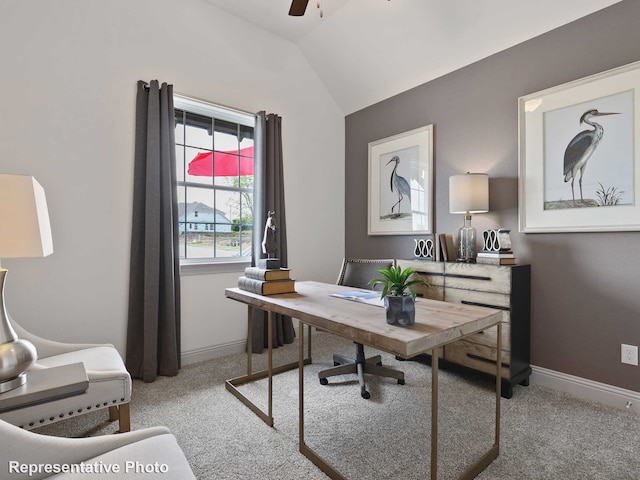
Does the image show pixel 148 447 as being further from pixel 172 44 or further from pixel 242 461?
pixel 172 44

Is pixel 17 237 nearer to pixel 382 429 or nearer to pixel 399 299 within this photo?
pixel 399 299

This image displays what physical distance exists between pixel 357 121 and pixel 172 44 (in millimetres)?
2086

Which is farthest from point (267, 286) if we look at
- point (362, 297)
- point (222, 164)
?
point (222, 164)

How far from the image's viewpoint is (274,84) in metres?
3.50

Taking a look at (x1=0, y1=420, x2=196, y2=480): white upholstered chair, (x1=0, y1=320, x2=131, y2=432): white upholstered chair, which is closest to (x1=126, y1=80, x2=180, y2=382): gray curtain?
(x1=0, y1=320, x2=131, y2=432): white upholstered chair

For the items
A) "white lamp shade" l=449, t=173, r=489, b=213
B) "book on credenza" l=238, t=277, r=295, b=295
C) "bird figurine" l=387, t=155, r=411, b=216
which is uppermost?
"bird figurine" l=387, t=155, r=411, b=216

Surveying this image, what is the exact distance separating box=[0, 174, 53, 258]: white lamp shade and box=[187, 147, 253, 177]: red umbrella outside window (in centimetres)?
183

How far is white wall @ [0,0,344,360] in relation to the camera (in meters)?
2.23

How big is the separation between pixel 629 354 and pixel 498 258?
0.96 metres

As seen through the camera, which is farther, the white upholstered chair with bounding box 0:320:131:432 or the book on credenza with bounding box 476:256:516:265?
the book on credenza with bounding box 476:256:516:265

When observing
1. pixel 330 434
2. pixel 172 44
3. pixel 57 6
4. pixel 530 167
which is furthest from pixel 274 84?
pixel 330 434

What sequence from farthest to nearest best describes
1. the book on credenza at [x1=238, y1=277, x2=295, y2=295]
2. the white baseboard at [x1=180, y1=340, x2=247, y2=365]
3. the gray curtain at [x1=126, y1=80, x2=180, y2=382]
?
the white baseboard at [x1=180, y1=340, x2=247, y2=365] < the gray curtain at [x1=126, y1=80, x2=180, y2=382] < the book on credenza at [x1=238, y1=277, x2=295, y2=295]

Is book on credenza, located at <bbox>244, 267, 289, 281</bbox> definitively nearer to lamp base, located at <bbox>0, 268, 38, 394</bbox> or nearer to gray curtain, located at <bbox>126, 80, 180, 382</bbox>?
gray curtain, located at <bbox>126, 80, 180, 382</bbox>

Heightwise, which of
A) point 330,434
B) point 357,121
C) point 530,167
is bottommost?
point 330,434
